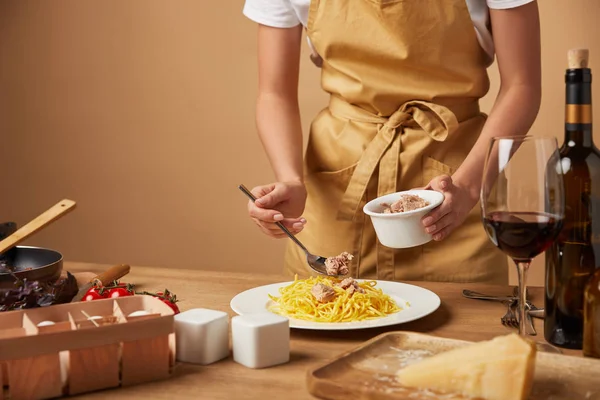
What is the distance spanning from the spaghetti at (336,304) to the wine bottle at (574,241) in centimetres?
32

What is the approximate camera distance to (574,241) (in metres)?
1.26

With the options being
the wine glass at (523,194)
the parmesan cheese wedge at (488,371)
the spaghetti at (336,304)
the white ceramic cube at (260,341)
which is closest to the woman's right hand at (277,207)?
the spaghetti at (336,304)

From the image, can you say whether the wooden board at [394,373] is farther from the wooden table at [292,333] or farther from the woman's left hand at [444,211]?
the woman's left hand at [444,211]

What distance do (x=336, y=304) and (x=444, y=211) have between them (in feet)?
1.00

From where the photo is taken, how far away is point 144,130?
3.84m

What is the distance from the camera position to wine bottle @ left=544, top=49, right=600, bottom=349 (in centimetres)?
123

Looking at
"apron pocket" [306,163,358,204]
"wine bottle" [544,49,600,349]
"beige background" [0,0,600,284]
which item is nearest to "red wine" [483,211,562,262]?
"wine bottle" [544,49,600,349]

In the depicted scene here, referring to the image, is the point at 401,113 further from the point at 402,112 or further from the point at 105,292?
the point at 105,292

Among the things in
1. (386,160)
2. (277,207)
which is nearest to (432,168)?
(386,160)

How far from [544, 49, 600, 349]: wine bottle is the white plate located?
23 centimetres

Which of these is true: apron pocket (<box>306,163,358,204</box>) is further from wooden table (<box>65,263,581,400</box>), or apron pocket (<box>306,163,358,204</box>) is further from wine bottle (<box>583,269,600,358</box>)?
wine bottle (<box>583,269,600,358</box>)

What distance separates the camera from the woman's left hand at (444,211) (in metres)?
1.55

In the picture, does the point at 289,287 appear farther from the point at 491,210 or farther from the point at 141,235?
the point at 141,235

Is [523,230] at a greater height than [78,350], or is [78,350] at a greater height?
[523,230]
